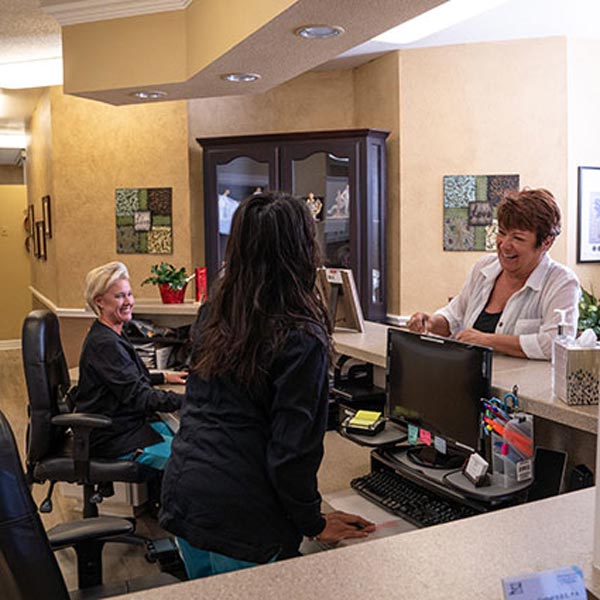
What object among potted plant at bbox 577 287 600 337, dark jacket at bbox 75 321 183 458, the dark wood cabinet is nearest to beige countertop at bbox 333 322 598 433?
dark jacket at bbox 75 321 183 458


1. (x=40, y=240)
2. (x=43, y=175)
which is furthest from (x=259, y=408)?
(x=40, y=240)

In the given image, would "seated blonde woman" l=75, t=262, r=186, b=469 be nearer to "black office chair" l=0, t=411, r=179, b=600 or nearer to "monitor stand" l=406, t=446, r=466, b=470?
"monitor stand" l=406, t=446, r=466, b=470

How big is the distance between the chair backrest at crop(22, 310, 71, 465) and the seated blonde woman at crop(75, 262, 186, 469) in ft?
0.43

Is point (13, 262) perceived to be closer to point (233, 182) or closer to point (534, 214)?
point (233, 182)

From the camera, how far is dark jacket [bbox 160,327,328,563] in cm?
144

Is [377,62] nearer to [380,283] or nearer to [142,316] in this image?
[380,283]

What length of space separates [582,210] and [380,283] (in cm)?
145

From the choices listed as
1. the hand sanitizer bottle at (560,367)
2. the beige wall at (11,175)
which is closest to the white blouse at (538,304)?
the hand sanitizer bottle at (560,367)

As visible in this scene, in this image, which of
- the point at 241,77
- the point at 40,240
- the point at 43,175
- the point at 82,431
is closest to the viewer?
the point at 82,431

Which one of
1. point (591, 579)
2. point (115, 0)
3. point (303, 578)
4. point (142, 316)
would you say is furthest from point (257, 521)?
point (115, 0)

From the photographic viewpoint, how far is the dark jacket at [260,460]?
1.44m

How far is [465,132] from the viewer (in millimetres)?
4785

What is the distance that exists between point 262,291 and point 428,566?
2.20 feet

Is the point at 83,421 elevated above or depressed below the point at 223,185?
below
